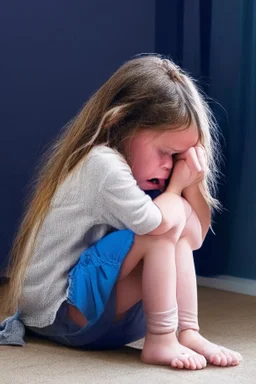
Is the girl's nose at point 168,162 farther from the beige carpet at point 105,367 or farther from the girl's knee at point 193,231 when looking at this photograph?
the beige carpet at point 105,367

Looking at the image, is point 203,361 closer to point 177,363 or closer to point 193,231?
point 177,363

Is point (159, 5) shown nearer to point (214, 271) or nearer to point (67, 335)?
point (214, 271)

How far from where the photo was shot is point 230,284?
Result: 2.20 m

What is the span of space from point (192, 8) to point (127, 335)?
4.10 feet

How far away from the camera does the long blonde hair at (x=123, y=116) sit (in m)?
1.40

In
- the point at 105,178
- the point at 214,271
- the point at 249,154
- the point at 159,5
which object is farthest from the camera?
the point at 159,5

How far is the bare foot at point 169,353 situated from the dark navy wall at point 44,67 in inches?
41.8

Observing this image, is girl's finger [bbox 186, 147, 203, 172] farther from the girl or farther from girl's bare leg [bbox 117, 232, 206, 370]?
girl's bare leg [bbox 117, 232, 206, 370]

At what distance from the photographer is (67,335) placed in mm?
1402

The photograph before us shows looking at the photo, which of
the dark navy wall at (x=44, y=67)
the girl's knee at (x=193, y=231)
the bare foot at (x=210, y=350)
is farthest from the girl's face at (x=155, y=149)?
the dark navy wall at (x=44, y=67)

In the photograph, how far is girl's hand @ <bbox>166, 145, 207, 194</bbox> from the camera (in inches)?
55.6

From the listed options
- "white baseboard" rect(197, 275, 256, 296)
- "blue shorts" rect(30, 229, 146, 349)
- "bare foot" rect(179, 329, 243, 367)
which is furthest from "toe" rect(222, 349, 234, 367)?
"white baseboard" rect(197, 275, 256, 296)

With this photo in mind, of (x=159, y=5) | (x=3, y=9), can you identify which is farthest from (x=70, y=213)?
(x=159, y=5)

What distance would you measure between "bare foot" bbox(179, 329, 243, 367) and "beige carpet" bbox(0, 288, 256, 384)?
2 cm
